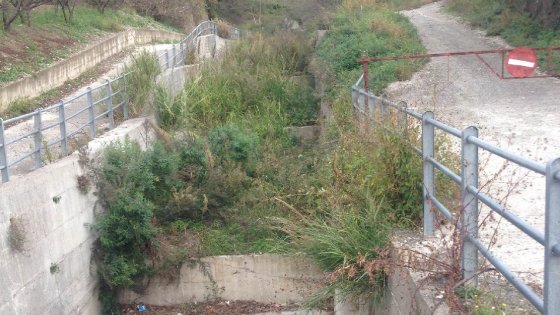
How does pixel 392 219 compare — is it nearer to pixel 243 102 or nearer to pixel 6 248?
pixel 6 248

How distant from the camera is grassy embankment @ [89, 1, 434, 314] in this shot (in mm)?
7328

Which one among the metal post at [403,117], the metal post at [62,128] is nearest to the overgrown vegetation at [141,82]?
the metal post at [62,128]

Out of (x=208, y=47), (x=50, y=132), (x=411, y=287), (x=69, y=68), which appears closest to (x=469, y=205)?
(x=411, y=287)

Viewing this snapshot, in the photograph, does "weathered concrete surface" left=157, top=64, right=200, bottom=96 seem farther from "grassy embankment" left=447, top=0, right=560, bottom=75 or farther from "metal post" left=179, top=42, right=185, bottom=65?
"grassy embankment" left=447, top=0, right=560, bottom=75

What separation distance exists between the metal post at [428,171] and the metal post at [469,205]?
1236 millimetres

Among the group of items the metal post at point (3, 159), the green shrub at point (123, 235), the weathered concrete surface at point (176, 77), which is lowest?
the green shrub at point (123, 235)

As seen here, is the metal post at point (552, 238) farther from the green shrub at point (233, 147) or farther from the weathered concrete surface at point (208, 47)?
the weathered concrete surface at point (208, 47)

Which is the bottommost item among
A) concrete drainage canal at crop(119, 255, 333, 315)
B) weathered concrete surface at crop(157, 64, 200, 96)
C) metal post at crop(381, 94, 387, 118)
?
concrete drainage canal at crop(119, 255, 333, 315)

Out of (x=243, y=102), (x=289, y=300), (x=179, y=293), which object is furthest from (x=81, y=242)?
(x=243, y=102)

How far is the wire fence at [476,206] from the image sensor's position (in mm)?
3646

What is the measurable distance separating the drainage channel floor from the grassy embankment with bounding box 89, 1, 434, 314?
1.79 feet

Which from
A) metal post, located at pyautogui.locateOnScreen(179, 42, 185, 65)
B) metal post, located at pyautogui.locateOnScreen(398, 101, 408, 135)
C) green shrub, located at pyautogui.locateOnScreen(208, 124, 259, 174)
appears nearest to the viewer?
metal post, located at pyautogui.locateOnScreen(398, 101, 408, 135)

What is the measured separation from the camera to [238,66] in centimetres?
2097

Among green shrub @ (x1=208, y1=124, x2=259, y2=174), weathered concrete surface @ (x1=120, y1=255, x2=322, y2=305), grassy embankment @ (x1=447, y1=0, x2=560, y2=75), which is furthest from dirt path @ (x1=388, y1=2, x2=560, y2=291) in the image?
weathered concrete surface @ (x1=120, y1=255, x2=322, y2=305)
